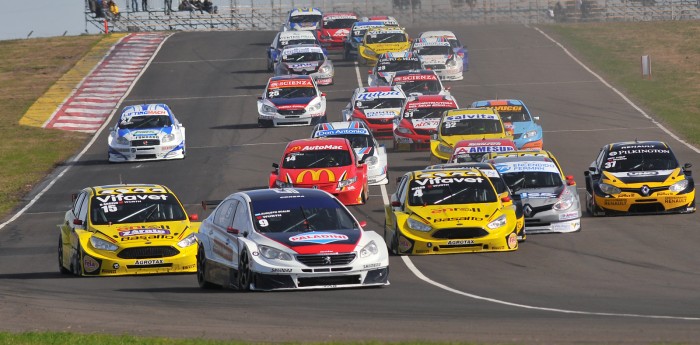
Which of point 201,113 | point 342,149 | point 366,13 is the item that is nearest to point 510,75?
point 201,113

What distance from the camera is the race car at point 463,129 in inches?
1416

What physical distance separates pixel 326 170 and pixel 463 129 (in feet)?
22.9

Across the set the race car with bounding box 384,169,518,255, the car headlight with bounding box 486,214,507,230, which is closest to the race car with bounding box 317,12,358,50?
the race car with bounding box 384,169,518,255

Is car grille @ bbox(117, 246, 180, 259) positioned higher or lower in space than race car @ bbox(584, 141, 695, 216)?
A: higher

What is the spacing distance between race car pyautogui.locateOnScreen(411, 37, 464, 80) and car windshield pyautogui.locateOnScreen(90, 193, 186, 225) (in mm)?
35552

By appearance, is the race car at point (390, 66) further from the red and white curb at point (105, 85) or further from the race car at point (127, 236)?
the race car at point (127, 236)

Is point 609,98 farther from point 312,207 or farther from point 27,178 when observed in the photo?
point 312,207

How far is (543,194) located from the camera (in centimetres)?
2575

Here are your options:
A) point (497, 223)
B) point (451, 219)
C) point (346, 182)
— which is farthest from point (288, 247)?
point (346, 182)

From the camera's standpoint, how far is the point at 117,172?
129ft

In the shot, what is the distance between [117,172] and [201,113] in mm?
13496

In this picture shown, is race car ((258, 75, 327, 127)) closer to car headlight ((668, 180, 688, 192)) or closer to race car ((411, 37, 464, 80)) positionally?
race car ((411, 37, 464, 80))

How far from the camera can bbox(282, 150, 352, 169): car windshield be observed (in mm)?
31125

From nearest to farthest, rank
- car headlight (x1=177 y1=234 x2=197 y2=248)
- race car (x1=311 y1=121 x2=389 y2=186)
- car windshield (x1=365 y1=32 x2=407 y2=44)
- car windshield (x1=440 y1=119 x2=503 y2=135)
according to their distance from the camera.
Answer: car headlight (x1=177 y1=234 x2=197 y2=248) < race car (x1=311 y1=121 x2=389 y2=186) < car windshield (x1=440 y1=119 x2=503 y2=135) < car windshield (x1=365 y1=32 x2=407 y2=44)
